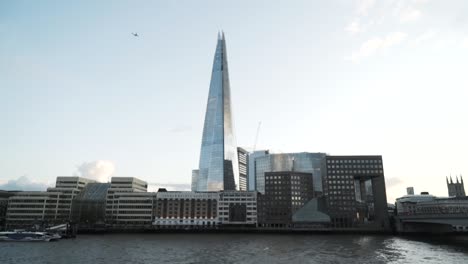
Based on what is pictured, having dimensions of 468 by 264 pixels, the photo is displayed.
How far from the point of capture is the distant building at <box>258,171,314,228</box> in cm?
18350

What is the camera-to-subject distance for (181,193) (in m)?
189

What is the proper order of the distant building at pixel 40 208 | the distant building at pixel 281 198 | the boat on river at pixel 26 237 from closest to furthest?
the boat on river at pixel 26 237 < the distant building at pixel 40 208 < the distant building at pixel 281 198

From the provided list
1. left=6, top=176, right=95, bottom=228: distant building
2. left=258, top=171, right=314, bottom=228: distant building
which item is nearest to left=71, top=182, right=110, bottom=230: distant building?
left=6, top=176, right=95, bottom=228: distant building

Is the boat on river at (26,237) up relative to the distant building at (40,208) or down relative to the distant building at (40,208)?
down

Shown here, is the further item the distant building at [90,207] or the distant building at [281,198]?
the distant building at [281,198]

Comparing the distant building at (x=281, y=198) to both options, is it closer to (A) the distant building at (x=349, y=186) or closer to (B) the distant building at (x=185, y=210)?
(A) the distant building at (x=349, y=186)

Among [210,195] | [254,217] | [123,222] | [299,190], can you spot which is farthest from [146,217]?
[299,190]

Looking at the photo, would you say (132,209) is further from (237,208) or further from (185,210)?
(237,208)

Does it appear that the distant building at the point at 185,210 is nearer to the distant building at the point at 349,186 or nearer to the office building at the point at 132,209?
the office building at the point at 132,209

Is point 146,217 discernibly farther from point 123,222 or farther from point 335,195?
point 335,195

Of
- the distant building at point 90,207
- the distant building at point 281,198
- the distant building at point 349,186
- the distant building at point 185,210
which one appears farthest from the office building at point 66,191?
the distant building at point 349,186

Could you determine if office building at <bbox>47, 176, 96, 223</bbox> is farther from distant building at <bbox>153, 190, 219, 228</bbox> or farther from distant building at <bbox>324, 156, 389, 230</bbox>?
distant building at <bbox>324, 156, 389, 230</bbox>

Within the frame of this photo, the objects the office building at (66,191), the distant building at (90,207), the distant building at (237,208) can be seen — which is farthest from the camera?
the distant building at (237,208)

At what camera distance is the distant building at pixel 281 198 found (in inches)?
7224
